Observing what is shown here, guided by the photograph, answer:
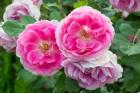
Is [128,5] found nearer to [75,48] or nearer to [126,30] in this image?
[126,30]

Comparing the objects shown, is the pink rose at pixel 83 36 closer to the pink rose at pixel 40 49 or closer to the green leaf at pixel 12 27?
the pink rose at pixel 40 49

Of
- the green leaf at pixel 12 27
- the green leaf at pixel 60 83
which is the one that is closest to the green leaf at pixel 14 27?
the green leaf at pixel 12 27

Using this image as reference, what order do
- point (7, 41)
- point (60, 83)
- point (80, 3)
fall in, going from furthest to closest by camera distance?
point (80, 3)
point (7, 41)
point (60, 83)

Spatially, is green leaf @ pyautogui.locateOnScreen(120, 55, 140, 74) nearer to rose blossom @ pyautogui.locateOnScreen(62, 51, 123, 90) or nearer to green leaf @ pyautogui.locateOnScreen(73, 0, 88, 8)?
rose blossom @ pyautogui.locateOnScreen(62, 51, 123, 90)

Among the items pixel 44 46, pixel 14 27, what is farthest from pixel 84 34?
pixel 14 27

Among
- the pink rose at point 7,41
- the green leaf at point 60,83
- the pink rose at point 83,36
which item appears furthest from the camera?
the pink rose at point 7,41

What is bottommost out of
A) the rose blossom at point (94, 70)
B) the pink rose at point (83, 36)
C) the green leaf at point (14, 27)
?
the rose blossom at point (94, 70)
